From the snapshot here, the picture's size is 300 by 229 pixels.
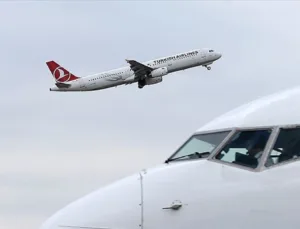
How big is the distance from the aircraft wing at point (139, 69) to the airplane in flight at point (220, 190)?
92.9 metres

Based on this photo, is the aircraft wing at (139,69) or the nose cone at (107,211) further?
the aircraft wing at (139,69)

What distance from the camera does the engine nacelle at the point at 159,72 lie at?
331 ft

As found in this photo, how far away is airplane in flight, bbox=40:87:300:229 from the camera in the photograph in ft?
25.0

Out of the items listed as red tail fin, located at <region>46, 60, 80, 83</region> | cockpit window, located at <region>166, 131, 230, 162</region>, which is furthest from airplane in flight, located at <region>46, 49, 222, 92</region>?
cockpit window, located at <region>166, 131, 230, 162</region>

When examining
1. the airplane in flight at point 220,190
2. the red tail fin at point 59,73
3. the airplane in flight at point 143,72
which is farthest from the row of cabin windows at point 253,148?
the red tail fin at point 59,73

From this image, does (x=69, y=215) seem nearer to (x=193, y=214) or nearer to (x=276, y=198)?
(x=193, y=214)

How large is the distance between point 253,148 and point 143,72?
9440cm

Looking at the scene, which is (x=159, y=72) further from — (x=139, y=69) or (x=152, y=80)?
(x=139, y=69)

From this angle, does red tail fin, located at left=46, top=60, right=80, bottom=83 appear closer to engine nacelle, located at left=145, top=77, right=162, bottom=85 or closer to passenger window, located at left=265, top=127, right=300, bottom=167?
engine nacelle, located at left=145, top=77, right=162, bottom=85

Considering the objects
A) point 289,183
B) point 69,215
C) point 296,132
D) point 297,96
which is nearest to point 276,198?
point 289,183

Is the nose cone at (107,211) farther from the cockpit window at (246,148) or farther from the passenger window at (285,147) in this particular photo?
the passenger window at (285,147)

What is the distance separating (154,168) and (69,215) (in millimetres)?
1097

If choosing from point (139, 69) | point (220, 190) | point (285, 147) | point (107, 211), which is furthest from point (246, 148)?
point (139, 69)

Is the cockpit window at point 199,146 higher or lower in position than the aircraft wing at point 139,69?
lower
